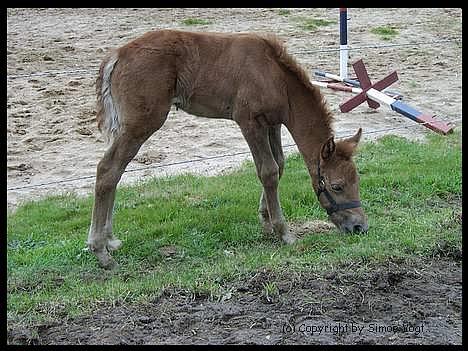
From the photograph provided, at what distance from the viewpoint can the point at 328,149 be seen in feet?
17.8

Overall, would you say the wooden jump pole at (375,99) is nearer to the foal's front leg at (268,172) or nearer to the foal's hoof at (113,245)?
the foal's front leg at (268,172)

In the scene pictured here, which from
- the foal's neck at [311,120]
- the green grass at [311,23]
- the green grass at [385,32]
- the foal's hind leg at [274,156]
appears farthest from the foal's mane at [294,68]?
the green grass at [311,23]

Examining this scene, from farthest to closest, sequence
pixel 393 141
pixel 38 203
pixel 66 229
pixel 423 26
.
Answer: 1. pixel 423 26
2. pixel 393 141
3. pixel 38 203
4. pixel 66 229

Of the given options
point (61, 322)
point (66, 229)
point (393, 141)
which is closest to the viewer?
point (61, 322)

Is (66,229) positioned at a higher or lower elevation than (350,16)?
lower

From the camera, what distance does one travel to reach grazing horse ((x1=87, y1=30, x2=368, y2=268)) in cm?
517

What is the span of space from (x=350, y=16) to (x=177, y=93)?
36.1 feet

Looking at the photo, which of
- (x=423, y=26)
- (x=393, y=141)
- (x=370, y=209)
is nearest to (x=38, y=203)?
(x=370, y=209)

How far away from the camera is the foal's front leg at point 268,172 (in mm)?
5477

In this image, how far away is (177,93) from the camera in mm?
5414

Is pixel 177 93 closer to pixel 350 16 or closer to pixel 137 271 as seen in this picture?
pixel 137 271

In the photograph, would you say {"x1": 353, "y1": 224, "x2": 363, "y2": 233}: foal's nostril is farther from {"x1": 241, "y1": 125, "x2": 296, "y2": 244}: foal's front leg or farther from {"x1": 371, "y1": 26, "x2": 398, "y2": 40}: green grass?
{"x1": 371, "y1": 26, "x2": 398, "y2": 40}: green grass

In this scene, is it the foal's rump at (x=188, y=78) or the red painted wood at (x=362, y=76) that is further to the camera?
the red painted wood at (x=362, y=76)

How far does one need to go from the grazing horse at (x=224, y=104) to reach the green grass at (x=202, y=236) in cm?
27
